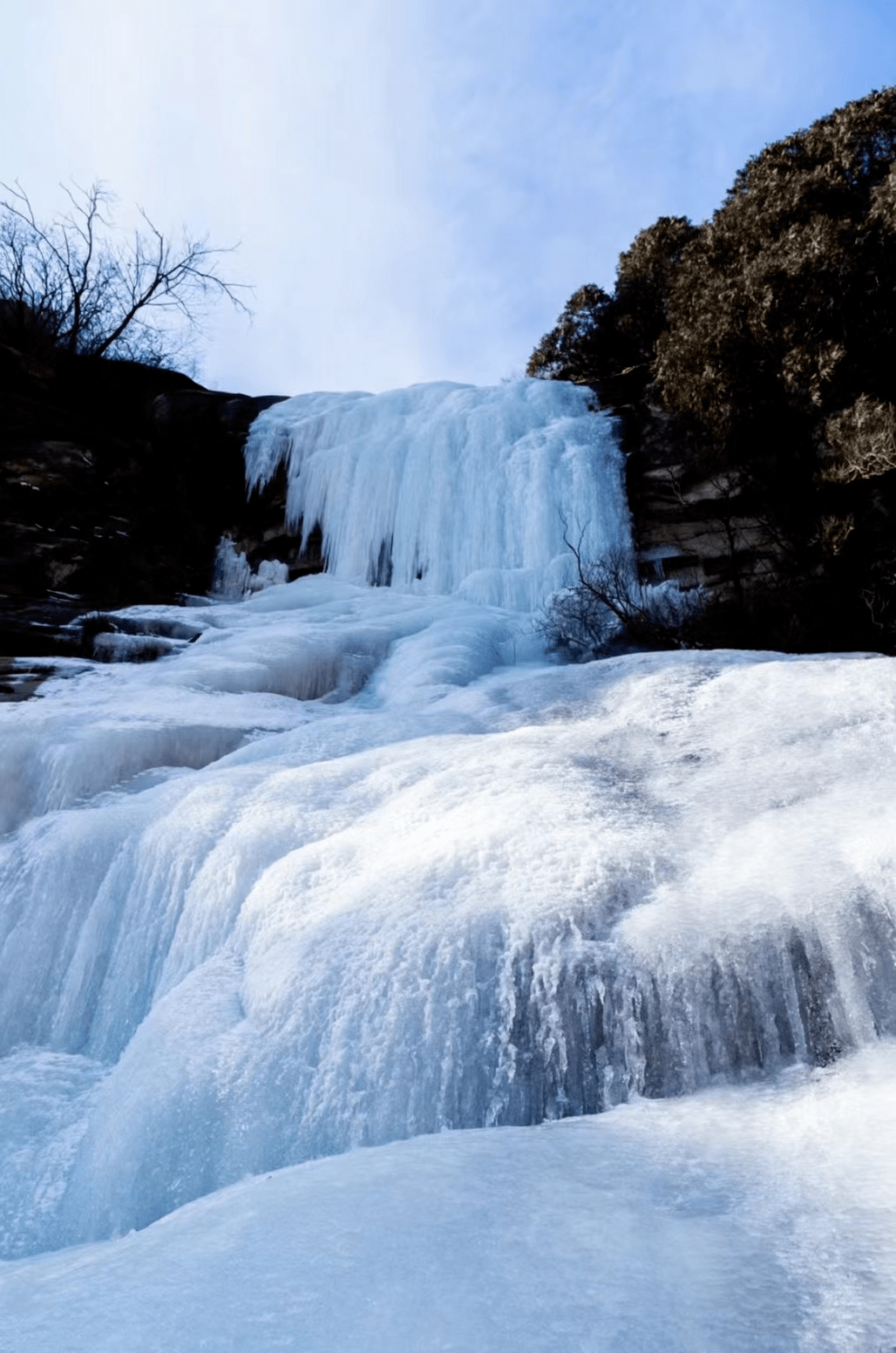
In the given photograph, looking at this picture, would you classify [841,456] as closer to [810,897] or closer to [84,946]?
[810,897]

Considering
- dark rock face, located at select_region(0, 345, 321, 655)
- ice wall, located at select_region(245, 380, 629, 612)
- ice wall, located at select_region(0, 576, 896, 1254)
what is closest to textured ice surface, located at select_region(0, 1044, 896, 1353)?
ice wall, located at select_region(0, 576, 896, 1254)

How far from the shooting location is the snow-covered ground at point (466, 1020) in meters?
1.24

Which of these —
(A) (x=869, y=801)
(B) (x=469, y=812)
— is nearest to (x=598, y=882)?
(B) (x=469, y=812)

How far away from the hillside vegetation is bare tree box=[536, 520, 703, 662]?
0.33 metres

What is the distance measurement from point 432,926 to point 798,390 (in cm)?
775

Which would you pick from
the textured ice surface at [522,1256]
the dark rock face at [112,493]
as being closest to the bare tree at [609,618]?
the dark rock face at [112,493]

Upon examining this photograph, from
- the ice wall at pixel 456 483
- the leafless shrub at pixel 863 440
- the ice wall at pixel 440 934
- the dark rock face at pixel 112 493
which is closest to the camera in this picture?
the ice wall at pixel 440 934

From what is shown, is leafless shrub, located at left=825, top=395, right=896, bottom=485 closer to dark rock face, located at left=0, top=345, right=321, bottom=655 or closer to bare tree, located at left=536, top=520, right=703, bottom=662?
bare tree, located at left=536, top=520, right=703, bottom=662

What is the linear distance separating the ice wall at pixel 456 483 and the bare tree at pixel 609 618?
133 cm

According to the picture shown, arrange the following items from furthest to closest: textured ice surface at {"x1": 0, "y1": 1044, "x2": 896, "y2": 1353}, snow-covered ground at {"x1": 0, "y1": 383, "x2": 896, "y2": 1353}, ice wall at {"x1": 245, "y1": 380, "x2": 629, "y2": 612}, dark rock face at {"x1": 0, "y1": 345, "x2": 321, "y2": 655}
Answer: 1. ice wall at {"x1": 245, "y1": 380, "x2": 629, "y2": 612}
2. dark rock face at {"x1": 0, "y1": 345, "x2": 321, "y2": 655}
3. snow-covered ground at {"x1": 0, "y1": 383, "x2": 896, "y2": 1353}
4. textured ice surface at {"x1": 0, "y1": 1044, "x2": 896, "y2": 1353}

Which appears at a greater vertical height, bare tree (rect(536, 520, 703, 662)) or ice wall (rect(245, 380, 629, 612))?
ice wall (rect(245, 380, 629, 612))

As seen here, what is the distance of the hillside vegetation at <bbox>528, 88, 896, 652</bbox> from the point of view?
24.3 ft

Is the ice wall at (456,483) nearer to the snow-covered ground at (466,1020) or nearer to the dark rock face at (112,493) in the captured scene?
the dark rock face at (112,493)

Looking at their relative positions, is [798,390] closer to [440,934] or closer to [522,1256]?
[440,934]
